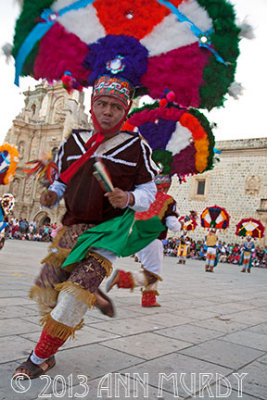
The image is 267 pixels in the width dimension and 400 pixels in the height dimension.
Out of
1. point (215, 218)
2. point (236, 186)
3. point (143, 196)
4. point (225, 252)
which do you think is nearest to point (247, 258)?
point (215, 218)

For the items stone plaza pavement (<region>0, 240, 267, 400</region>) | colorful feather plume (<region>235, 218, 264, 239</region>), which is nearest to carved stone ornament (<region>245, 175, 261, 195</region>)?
colorful feather plume (<region>235, 218, 264, 239</region>)

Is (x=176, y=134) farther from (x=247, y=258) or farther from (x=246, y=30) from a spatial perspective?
(x=247, y=258)

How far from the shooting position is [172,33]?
3.16m

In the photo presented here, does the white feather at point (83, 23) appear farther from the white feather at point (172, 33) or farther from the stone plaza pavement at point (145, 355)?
the stone plaza pavement at point (145, 355)

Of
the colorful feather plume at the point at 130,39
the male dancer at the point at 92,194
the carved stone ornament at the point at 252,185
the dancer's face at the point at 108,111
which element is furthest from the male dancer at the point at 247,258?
the dancer's face at the point at 108,111

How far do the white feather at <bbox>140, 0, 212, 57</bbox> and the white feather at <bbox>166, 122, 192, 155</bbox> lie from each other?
2626 mm

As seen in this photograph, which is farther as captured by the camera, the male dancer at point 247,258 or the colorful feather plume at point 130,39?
the male dancer at point 247,258

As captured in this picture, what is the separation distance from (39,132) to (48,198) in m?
42.0

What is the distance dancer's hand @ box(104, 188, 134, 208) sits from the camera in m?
2.52

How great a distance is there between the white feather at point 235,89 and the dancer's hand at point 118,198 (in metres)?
1.45

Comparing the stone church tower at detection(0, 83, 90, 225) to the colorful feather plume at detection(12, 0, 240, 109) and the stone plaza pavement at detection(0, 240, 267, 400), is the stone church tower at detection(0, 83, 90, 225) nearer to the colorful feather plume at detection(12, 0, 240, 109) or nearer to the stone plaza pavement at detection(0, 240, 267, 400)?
the stone plaza pavement at detection(0, 240, 267, 400)

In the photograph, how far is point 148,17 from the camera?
310cm

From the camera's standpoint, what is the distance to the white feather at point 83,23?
310 centimetres

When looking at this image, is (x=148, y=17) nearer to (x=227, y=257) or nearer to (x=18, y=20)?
(x=18, y=20)
